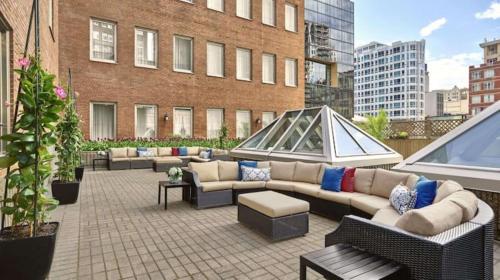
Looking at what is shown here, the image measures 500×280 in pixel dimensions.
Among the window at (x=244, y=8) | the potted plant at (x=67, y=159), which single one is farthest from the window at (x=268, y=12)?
the potted plant at (x=67, y=159)

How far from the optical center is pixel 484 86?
200 feet

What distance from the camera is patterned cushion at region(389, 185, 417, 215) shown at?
3684 mm

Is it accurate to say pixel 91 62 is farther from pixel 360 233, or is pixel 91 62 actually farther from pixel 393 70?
pixel 393 70

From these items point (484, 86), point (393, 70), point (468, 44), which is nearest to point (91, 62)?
point (484, 86)

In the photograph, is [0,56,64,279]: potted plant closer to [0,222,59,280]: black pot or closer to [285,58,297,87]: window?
[0,222,59,280]: black pot

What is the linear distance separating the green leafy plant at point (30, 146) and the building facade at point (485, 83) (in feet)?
239

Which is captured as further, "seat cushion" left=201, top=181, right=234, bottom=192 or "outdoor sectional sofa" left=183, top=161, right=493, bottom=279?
"seat cushion" left=201, top=181, right=234, bottom=192

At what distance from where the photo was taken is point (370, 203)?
14.1 feet

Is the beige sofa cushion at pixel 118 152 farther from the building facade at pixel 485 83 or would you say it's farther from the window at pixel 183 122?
the building facade at pixel 485 83

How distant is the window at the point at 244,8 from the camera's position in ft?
54.1

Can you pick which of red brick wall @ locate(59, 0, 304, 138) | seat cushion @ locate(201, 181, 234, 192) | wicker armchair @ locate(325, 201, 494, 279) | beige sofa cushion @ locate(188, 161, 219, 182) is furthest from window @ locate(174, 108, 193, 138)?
wicker armchair @ locate(325, 201, 494, 279)

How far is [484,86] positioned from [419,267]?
7715cm

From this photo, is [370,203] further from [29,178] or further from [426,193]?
[29,178]

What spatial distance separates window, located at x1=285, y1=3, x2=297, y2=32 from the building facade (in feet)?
190
